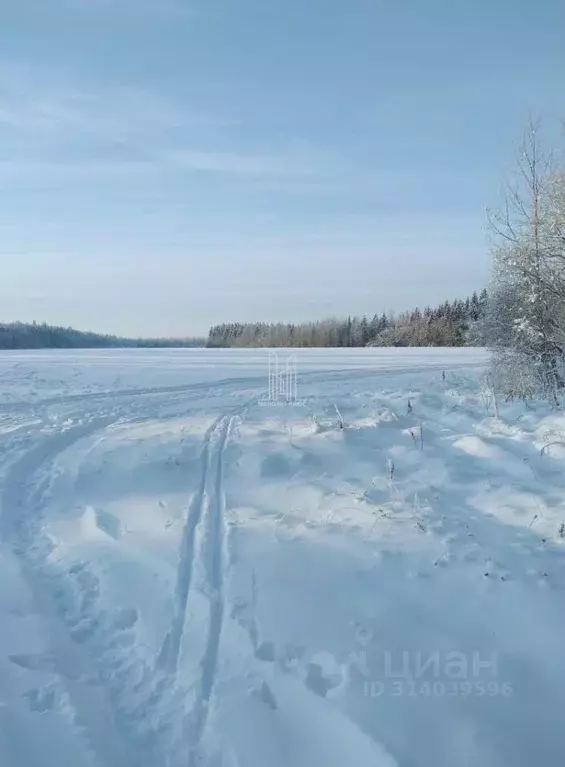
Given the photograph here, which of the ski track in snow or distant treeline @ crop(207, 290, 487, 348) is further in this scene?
distant treeline @ crop(207, 290, 487, 348)

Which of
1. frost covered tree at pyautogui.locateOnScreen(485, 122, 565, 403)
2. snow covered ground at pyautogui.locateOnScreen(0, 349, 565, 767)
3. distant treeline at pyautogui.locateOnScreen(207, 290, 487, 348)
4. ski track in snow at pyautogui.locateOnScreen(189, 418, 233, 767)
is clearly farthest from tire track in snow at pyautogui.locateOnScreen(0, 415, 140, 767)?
distant treeline at pyautogui.locateOnScreen(207, 290, 487, 348)

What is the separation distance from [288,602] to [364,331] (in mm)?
94990

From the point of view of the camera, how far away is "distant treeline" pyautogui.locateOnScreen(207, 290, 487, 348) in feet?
258

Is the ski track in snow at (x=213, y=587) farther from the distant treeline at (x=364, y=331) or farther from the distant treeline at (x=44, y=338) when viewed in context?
the distant treeline at (x=44, y=338)

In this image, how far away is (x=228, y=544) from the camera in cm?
643

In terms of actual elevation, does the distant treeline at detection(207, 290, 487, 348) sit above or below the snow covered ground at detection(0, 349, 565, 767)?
above

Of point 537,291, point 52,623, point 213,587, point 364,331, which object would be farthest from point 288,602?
point 364,331

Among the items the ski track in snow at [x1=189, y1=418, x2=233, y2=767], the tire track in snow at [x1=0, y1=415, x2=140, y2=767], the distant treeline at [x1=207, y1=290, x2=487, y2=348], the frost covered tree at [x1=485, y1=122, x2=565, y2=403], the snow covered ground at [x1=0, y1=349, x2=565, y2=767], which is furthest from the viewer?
the distant treeline at [x1=207, y1=290, x2=487, y2=348]

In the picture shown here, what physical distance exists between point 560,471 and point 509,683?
4.81 m

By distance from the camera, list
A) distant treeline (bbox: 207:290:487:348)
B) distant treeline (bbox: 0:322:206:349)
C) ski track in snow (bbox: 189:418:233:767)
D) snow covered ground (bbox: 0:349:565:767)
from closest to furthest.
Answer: snow covered ground (bbox: 0:349:565:767) < ski track in snow (bbox: 189:418:233:767) < distant treeline (bbox: 207:290:487:348) < distant treeline (bbox: 0:322:206:349)

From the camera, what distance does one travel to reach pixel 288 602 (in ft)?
17.2

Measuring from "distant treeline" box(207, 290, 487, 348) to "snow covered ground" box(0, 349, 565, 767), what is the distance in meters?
62.0

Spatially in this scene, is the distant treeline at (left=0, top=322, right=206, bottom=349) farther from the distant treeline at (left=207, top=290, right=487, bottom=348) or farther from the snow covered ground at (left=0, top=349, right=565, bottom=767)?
the snow covered ground at (left=0, top=349, right=565, bottom=767)

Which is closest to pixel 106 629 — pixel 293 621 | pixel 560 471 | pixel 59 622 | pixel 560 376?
pixel 59 622
